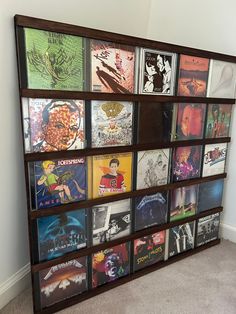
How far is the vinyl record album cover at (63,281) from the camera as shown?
58.2 inches

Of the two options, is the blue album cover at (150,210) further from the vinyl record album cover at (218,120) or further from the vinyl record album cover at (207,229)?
the vinyl record album cover at (218,120)

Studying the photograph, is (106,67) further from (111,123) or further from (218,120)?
(218,120)

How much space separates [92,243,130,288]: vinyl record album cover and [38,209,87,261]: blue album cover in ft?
0.52

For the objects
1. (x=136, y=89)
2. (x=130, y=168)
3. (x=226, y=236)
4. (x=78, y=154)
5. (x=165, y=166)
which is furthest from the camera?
(x=226, y=236)

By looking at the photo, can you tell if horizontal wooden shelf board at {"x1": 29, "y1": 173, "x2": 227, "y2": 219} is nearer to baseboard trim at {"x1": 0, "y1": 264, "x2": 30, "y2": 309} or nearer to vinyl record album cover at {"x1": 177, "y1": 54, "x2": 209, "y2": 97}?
baseboard trim at {"x1": 0, "y1": 264, "x2": 30, "y2": 309}

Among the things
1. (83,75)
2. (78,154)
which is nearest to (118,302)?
(78,154)

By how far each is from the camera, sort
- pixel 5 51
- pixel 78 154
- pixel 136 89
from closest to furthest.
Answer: pixel 5 51, pixel 78 154, pixel 136 89

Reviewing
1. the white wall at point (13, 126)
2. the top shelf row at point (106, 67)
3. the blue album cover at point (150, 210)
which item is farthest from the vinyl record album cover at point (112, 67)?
the blue album cover at point (150, 210)

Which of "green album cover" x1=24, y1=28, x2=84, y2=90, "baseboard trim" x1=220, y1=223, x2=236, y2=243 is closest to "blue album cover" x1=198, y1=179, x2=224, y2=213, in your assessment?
"baseboard trim" x1=220, y1=223, x2=236, y2=243

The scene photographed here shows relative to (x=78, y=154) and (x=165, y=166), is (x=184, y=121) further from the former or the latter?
(x=78, y=154)

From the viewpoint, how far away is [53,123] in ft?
4.32

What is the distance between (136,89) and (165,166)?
543mm

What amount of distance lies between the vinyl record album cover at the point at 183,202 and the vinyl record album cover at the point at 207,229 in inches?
6.1

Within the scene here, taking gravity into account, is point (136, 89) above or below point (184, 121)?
above
